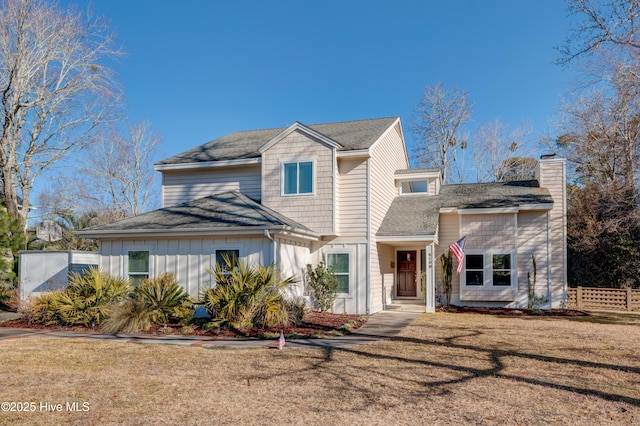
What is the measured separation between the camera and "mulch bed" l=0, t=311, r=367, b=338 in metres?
11.3

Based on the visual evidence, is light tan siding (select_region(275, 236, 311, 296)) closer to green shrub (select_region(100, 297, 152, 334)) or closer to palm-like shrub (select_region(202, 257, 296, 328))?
palm-like shrub (select_region(202, 257, 296, 328))

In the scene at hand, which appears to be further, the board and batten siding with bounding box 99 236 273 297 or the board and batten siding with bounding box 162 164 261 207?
the board and batten siding with bounding box 162 164 261 207

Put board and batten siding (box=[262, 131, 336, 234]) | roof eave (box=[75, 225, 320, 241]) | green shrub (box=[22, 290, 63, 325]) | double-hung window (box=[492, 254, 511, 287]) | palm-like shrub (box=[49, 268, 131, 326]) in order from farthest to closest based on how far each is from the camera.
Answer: double-hung window (box=[492, 254, 511, 287])
board and batten siding (box=[262, 131, 336, 234])
roof eave (box=[75, 225, 320, 241])
green shrub (box=[22, 290, 63, 325])
palm-like shrub (box=[49, 268, 131, 326])

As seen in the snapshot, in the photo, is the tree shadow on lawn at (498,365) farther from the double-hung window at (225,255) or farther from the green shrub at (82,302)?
the green shrub at (82,302)

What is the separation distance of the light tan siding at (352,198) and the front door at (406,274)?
198 inches

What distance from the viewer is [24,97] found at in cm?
2045

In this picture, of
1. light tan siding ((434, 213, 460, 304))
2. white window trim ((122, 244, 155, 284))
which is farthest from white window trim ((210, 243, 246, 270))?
light tan siding ((434, 213, 460, 304))

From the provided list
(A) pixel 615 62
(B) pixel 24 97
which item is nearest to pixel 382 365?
(A) pixel 615 62

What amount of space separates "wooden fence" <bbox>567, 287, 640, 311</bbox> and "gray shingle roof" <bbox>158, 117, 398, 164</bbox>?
9749 mm

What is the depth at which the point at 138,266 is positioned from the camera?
14711mm

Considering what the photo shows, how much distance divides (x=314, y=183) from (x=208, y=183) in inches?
174

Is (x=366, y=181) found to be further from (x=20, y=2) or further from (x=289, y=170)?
(x=20, y=2)

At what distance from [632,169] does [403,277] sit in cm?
930

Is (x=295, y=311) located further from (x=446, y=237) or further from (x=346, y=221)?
(x=446, y=237)
